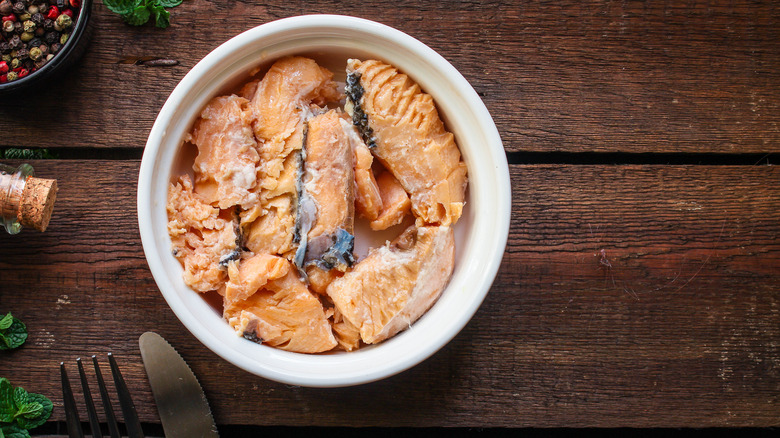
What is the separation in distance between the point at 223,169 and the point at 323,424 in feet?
2.51

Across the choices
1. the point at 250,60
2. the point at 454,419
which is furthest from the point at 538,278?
the point at 250,60

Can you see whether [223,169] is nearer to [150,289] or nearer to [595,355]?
[150,289]

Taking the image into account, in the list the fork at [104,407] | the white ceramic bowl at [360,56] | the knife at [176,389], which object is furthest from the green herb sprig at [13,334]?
the white ceramic bowl at [360,56]

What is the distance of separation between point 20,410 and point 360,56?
1.31 m

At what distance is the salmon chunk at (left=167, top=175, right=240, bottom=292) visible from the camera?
127 cm

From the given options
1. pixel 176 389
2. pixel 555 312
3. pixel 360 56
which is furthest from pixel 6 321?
pixel 555 312

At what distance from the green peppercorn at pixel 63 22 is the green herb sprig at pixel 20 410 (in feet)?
3.10

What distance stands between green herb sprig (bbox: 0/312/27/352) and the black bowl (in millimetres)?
612

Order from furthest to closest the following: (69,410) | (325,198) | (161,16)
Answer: (161,16) → (69,410) → (325,198)

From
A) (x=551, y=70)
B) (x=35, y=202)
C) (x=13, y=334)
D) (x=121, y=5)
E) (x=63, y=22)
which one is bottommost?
(x=13, y=334)

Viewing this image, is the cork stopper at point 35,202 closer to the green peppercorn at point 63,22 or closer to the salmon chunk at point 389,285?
the green peppercorn at point 63,22

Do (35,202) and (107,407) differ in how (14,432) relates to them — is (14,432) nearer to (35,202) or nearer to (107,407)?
(107,407)

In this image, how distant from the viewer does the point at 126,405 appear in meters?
1.40

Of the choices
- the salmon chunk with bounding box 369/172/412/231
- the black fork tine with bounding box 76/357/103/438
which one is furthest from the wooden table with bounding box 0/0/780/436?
the salmon chunk with bounding box 369/172/412/231
